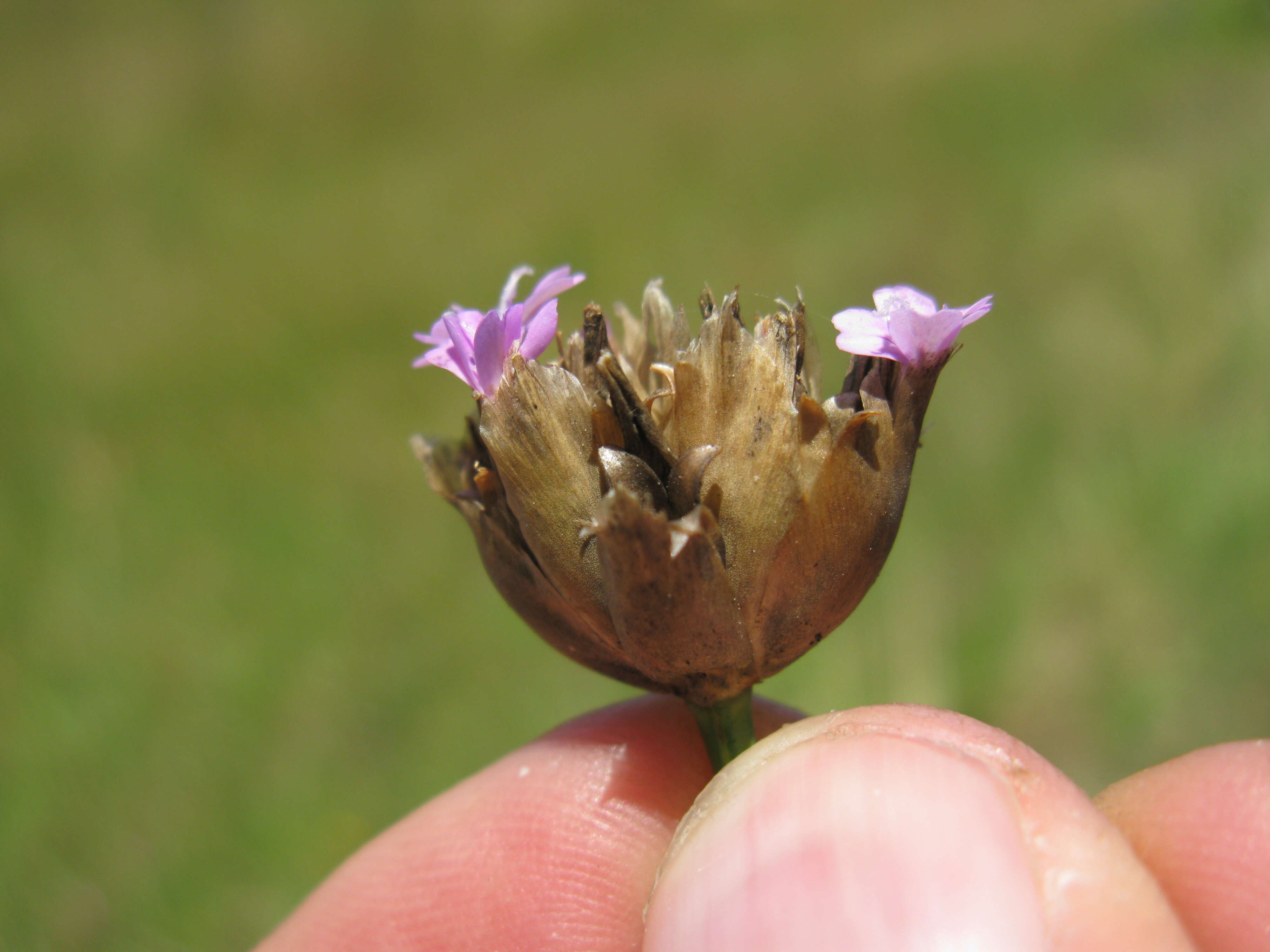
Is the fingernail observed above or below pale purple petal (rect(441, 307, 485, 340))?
below

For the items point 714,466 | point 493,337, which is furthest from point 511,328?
point 714,466

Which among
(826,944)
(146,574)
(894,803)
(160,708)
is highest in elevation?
(894,803)

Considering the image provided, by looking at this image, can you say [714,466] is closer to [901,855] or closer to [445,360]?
[445,360]

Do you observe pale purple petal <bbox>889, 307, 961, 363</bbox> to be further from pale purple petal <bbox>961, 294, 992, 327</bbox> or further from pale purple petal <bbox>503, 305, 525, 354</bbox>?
pale purple petal <bbox>503, 305, 525, 354</bbox>

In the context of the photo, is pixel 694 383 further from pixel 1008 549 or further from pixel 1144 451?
pixel 1144 451

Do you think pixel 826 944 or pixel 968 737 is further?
pixel 968 737

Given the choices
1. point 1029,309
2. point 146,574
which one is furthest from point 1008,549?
point 146,574

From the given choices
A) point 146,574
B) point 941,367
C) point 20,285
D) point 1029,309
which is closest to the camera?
point 941,367

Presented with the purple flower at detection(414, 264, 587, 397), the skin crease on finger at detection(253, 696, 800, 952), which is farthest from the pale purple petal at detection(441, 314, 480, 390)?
the skin crease on finger at detection(253, 696, 800, 952)
